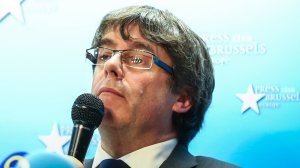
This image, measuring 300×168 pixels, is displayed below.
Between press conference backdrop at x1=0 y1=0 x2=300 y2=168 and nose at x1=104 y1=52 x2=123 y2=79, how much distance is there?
2.02 ft

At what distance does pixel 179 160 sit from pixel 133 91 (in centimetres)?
30

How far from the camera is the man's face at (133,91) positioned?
51.7 inches

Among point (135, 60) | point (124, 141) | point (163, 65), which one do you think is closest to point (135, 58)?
point (135, 60)

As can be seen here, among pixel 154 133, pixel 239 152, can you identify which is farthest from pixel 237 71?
pixel 154 133

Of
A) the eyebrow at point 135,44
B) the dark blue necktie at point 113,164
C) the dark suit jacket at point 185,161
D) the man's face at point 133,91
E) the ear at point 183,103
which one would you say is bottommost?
the dark suit jacket at point 185,161

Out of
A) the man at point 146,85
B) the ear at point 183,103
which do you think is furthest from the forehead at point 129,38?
the ear at point 183,103

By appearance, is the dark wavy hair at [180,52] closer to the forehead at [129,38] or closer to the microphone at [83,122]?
the forehead at [129,38]

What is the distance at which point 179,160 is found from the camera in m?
1.41

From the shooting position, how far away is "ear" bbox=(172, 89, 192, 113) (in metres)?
1.55

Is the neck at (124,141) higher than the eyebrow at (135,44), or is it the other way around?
the eyebrow at (135,44)

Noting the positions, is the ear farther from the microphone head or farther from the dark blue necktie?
the microphone head

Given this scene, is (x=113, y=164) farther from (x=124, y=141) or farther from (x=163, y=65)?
(x=163, y=65)

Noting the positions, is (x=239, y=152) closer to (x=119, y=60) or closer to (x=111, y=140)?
(x=111, y=140)

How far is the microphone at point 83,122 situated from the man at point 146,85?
142 millimetres
